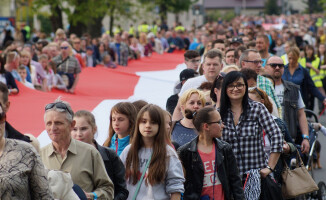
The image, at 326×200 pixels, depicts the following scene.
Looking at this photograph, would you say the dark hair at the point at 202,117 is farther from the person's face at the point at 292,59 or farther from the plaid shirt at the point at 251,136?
the person's face at the point at 292,59

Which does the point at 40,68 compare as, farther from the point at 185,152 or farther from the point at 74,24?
the point at 74,24

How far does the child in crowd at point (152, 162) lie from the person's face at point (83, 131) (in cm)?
31

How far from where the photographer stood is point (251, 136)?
657 centimetres

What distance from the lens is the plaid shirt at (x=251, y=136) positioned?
21.6 feet

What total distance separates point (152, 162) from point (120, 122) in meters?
0.74

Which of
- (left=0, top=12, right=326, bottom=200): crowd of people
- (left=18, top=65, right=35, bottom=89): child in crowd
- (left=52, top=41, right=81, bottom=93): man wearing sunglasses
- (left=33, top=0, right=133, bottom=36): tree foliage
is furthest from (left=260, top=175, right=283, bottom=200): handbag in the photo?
(left=33, top=0, right=133, bottom=36): tree foliage

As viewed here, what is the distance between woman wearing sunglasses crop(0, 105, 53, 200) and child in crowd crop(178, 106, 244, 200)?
2.06 meters

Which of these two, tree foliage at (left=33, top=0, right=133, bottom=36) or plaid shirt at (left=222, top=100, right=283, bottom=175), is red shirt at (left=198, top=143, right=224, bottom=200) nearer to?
plaid shirt at (left=222, top=100, right=283, bottom=175)

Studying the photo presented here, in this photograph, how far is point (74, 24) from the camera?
32.5 metres

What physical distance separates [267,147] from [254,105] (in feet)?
1.48

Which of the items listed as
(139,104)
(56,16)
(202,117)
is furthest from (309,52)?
(56,16)

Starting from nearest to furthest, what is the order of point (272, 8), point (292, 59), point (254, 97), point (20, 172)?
point (20, 172) → point (254, 97) → point (292, 59) → point (272, 8)

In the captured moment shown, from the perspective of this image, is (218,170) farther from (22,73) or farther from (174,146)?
(22,73)

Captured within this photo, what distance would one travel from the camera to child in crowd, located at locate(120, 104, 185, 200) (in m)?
5.47
